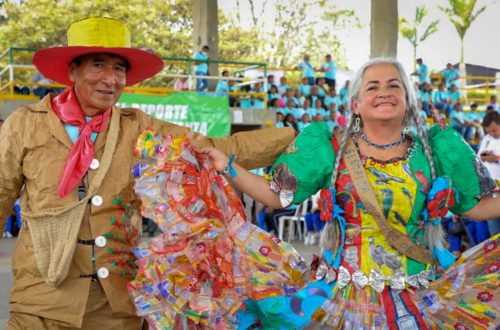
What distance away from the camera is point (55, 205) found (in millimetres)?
3479

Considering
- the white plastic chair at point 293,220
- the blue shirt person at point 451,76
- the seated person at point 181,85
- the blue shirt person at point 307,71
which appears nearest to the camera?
the white plastic chair at point 293,220

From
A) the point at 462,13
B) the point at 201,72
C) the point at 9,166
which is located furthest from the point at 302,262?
the point at 462,13

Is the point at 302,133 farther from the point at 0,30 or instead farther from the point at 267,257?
the point at 0,30

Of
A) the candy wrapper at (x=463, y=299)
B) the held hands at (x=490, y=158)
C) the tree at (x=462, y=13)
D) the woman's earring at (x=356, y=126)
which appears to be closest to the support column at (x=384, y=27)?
the held hands at (x=490, y=158)

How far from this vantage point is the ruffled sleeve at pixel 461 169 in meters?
3.60

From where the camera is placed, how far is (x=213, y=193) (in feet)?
11.9

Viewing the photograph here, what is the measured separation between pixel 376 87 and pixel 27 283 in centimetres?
177

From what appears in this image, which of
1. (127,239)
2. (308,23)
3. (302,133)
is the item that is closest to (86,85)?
(127,239)

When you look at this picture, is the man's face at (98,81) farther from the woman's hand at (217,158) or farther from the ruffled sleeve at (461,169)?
the ruffled sleeve at (461,169)

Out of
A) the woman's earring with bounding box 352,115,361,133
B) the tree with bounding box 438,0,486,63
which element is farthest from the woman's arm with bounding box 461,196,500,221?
the tree with bounding box 438,0,486,63

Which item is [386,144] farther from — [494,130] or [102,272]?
[494,130]

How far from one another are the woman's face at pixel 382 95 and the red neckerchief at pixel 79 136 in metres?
1.18

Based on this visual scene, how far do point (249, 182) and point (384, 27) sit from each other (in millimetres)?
17307

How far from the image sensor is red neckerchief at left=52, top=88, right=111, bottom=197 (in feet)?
11.4
